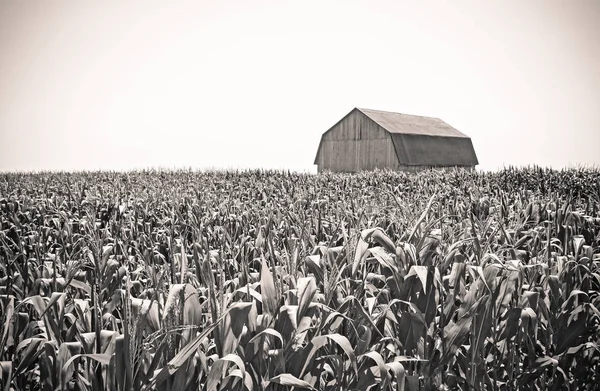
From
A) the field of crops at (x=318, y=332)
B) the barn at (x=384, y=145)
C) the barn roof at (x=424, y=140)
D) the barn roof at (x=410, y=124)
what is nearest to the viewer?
the field of crops at (x=318, y=332)

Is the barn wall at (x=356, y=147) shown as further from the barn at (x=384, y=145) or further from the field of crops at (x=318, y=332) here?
the field of crops at (x=318, y=332)

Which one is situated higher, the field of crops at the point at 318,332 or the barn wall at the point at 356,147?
the barn wall at the point at 356,147

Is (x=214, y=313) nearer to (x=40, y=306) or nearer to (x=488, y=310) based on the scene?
(x=40, y=306)

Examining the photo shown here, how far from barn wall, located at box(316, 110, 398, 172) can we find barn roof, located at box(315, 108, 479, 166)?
563 mm

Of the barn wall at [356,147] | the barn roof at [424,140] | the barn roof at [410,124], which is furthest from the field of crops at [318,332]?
the barn roof at [410,124]

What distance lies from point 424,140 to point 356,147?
7.22 metres

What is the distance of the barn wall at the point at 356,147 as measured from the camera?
40.4m

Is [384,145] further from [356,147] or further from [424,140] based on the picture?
[424,140]

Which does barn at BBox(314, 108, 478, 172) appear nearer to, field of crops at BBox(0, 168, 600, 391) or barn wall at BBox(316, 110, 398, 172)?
barn wall at BBox(316, 110, 398, 172)

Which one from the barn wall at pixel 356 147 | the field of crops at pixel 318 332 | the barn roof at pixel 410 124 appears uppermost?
the barn roof at pixel 410 124

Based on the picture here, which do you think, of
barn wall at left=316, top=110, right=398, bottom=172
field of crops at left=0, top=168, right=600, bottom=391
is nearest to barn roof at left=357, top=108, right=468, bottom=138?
barn wall at left=316, top=110, right=398, bottom=172

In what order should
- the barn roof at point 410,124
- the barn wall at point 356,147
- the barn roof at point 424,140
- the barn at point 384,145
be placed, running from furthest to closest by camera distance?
1. the barn roof at point 410,124
2. the barn roof at point 424,140
3. the barn wall at point 356,147
4. the barn at point 384,145

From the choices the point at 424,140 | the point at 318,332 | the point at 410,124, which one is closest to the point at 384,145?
the point at 424,140

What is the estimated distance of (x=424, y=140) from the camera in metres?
43.7
